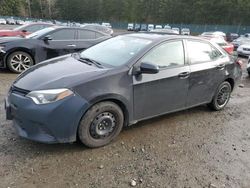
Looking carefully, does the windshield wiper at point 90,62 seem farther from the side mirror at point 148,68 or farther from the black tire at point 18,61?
the black tire at point 18,61

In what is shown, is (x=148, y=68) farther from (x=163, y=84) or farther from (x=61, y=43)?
(x=61, y=43)

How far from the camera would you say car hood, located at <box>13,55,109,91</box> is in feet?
11.8

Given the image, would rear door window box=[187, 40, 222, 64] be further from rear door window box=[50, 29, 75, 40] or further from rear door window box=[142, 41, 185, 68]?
rear door window box=[50, 29, 75, 40]

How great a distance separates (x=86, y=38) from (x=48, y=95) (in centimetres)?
596

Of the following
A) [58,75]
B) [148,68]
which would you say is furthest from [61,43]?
[148,68]

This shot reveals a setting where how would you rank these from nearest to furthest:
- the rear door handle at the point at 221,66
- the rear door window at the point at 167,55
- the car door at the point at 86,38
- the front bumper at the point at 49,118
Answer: the front bumper at the point at 49,118
the rear door window at the point at 167,55
the rear door handle at the point at 221,66
the car door at the point at 86,38

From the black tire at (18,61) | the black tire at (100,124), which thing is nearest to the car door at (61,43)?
the black tire at (18,61)

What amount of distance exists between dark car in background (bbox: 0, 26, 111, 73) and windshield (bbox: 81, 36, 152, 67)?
362 cm

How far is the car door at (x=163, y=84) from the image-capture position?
4133 mm

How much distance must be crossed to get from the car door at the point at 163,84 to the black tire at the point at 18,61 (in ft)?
16.7

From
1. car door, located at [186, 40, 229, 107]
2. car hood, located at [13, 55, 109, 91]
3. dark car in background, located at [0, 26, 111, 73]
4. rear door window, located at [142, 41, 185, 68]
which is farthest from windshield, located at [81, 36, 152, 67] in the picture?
dark car in background, located at [0, 26, 111, 73]

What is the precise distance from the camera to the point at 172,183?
3219 mm

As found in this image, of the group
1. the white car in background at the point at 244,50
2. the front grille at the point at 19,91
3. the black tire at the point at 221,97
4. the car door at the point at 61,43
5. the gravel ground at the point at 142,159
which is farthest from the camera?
the white car in background at the point at 244,50

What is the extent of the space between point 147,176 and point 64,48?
20.0ft
